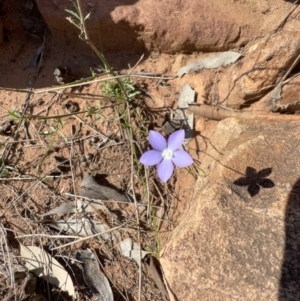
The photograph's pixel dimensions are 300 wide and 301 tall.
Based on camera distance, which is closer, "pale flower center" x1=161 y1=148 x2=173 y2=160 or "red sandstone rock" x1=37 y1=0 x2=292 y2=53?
"pale flower center" x1=161 y1=148 x2=173 y2=160

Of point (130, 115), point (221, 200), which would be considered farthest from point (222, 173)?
point (130, 115)

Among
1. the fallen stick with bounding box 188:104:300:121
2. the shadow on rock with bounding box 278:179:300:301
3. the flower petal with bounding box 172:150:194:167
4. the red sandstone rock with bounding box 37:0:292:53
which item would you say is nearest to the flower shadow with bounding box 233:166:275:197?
the shadow on rock with bounding box 278:179:300:301

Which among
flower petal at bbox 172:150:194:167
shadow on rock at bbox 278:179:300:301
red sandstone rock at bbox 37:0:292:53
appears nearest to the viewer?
shadow on rock at bbox 278:179:300:301

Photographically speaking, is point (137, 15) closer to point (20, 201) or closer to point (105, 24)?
point (105, 24)

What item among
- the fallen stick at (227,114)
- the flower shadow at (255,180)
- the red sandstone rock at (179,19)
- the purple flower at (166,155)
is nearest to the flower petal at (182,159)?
the purple flower at (166,155)

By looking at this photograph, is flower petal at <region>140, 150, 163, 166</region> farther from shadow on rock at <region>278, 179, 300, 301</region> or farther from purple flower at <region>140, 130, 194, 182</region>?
shadow on rock at <region>278, 179, 300, 301</region>
